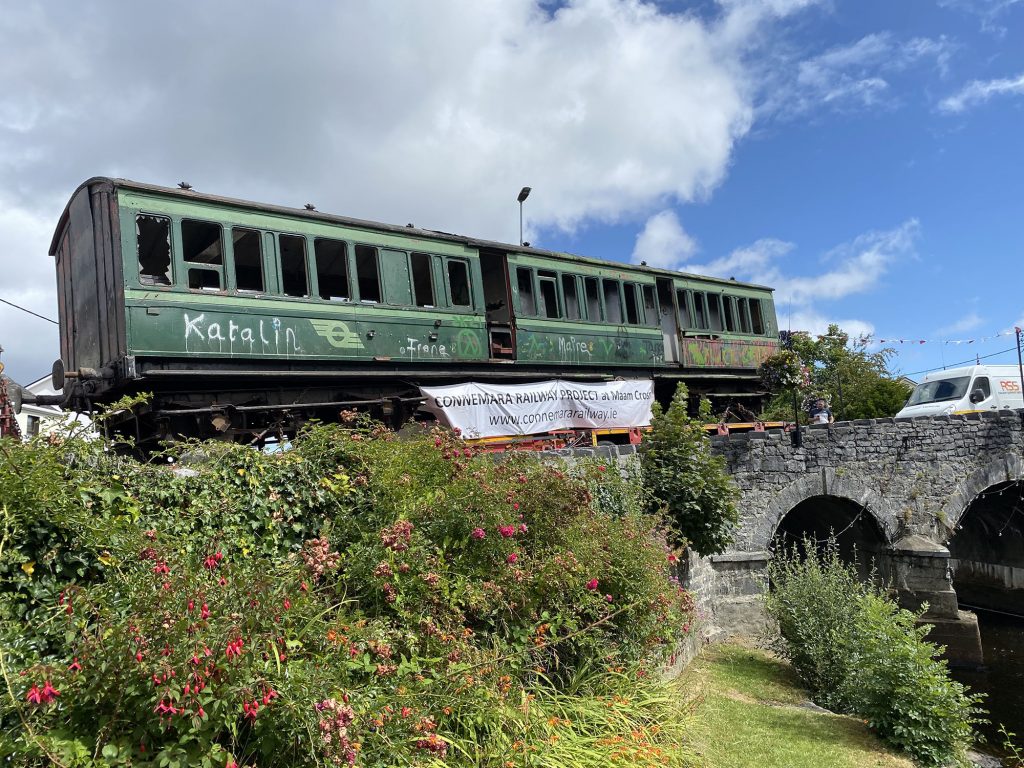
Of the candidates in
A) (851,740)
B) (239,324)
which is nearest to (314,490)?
(239,324)

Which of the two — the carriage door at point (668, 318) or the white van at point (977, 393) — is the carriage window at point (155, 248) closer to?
the carriage door at point (668, 318)

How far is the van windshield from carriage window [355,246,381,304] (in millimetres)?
16142

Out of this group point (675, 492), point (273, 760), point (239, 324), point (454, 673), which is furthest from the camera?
point (675, 492)

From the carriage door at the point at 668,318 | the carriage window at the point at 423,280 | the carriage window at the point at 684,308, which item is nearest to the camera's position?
the carriage window at the point at 423,280

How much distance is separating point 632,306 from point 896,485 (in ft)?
22.0

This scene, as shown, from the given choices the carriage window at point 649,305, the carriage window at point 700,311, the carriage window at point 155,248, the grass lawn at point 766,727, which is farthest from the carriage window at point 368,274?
the carriage window at point 700,311

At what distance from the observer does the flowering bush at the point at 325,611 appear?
9.37 feet

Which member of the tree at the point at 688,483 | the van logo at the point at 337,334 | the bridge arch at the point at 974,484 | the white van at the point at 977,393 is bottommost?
the bridge arch at the point at 974,484

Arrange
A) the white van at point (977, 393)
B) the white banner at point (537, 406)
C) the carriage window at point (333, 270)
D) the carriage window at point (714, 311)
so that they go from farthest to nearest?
the white van at point (977, 393), the carriage window at point (714, 311), the white banner at point (537, 406), the carriage window at point (333, 270)

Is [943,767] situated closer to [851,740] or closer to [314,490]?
[851,740]

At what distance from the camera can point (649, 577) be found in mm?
6125

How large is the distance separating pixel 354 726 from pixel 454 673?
983 millimetres

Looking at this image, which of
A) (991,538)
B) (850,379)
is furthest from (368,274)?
(850,379)

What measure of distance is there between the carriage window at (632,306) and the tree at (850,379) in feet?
54.2
